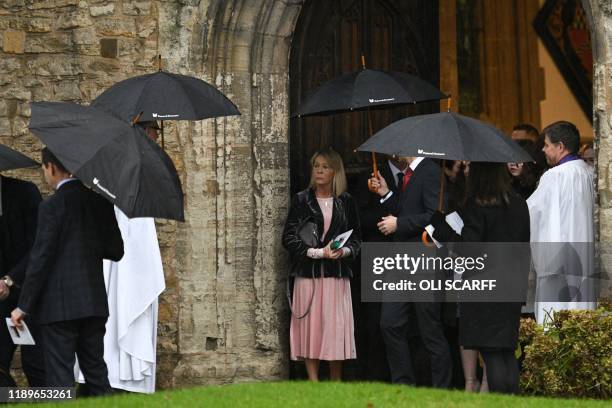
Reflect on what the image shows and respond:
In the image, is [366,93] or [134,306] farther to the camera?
[366,93]

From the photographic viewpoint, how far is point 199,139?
11562mm

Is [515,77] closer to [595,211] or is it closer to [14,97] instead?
[595,211]

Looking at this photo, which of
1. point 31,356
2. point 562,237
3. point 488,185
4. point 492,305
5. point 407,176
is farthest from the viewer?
point 407,176

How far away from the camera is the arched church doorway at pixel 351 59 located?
40.2 feet

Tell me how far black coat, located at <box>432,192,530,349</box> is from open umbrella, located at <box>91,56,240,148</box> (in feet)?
6.58

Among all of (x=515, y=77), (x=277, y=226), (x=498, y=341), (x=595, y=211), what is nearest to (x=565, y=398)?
(x=498, y=341)

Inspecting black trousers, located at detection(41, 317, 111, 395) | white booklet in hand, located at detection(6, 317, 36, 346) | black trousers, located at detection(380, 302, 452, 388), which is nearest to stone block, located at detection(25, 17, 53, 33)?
white booklet in hand, located at detection(6, 317, 36, 346)

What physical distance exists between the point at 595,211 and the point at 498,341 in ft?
6.71

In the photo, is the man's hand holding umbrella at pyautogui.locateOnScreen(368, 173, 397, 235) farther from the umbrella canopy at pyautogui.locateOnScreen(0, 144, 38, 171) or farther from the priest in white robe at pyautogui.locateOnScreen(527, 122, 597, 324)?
the umbrella canopy at pyautogui.locateOnScreen(0, 144, 38, 171)

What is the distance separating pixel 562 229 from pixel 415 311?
3.99 feet

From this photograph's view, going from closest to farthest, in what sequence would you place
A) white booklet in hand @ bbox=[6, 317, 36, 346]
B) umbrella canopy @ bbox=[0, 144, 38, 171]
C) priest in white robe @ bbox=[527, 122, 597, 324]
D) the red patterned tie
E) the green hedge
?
white booklet in hand @ bbox=[6, 317, 36, 346], umbrella canopy @ bbox=[0, 144, 38, 171], the green hedge, priest in white robe @ bbox=[527, 122, 597, 324], the red patterned tie

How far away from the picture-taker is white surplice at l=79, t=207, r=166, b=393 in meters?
10.9

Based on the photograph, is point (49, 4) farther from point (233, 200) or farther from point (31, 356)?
point (31, 356)

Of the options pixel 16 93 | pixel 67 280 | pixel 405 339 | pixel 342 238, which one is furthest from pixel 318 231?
pixel 67 280
